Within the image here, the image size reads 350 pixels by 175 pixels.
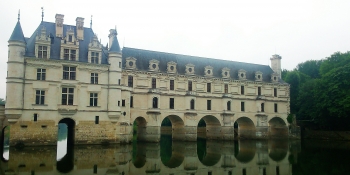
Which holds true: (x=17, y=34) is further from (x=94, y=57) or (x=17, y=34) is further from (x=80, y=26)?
(x=94, y=57)

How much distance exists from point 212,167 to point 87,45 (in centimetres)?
1982

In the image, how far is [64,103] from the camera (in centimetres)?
3012

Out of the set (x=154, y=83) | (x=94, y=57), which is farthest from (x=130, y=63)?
(x=94, y=57)

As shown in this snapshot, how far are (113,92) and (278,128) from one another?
26.8 meters

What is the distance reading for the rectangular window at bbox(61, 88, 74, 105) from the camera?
30172mm

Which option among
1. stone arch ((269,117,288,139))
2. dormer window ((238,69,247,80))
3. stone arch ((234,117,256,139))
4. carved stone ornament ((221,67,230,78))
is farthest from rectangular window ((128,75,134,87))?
stone arch ((269,117,288,139))

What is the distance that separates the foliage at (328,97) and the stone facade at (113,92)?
643 centimetres

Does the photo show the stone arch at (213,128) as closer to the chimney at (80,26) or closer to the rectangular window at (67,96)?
the rectangular window at (67,96)

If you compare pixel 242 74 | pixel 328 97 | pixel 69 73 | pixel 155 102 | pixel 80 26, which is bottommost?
pixel 155 102

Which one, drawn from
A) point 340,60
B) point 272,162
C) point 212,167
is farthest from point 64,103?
point 340,60

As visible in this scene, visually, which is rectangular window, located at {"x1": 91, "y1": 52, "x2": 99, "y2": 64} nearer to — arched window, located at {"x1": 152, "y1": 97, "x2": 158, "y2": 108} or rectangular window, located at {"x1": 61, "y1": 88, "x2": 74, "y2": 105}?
rectangular window, located at {"x1": 61, "y1": 88, "x2": 74, "y2": 105}

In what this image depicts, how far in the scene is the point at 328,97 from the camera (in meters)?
42.0

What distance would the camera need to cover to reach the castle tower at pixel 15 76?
90.8 feet

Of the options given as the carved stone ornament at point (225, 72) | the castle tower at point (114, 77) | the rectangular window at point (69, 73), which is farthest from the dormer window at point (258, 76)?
the rectangular window at point (69, 73)
